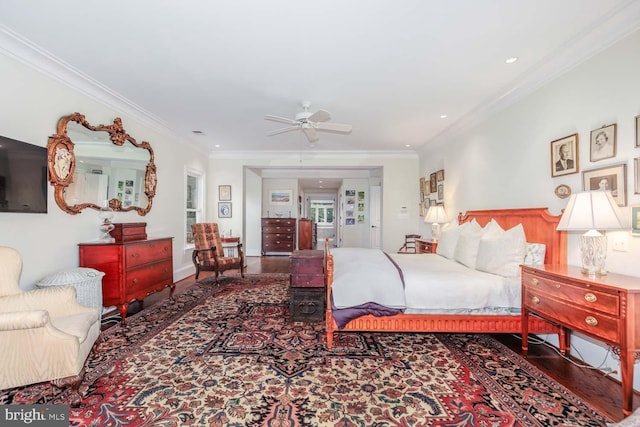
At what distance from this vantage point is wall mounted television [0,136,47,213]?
2250mm

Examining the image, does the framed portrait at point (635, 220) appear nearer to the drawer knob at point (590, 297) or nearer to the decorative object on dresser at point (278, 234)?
the drawer knob at point (590, 297)

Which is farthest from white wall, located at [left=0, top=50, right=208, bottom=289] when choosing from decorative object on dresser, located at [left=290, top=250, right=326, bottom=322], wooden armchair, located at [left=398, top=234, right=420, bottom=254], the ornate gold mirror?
wooden armchair, located at [left=398, top=234, right=420, bottom=254]

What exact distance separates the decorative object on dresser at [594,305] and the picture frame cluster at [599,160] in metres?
0.67

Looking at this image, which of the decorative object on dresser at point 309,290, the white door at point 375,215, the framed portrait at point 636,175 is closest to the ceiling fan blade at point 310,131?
the decorative object on dresser at point 309,290

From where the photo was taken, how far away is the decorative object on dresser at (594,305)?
1592 mm

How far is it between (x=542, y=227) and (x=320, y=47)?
106 inches

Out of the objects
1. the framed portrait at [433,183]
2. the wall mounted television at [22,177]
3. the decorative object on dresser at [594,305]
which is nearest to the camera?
the decorative object on dresser at [594,305]

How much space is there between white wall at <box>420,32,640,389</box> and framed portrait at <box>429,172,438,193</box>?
0.95 meters

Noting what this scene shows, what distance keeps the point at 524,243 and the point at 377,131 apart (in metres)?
2.91

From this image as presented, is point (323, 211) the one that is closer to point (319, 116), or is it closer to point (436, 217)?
point (436, 217)

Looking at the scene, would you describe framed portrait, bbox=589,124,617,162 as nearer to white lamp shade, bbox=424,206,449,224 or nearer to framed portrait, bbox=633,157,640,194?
framed portrait, bbox=633,157,640,194

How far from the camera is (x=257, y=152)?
20.7 feet

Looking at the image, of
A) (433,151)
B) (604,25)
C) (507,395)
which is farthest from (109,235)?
(433,151)

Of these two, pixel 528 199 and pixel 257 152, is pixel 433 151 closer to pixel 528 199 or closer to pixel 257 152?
pixel 528 199
